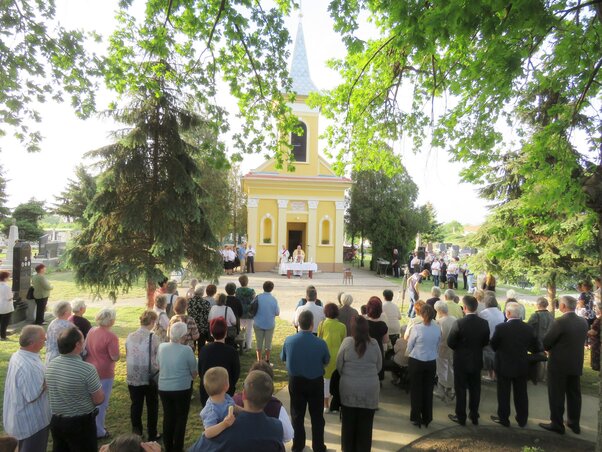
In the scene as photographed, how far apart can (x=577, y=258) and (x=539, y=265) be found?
92 cm

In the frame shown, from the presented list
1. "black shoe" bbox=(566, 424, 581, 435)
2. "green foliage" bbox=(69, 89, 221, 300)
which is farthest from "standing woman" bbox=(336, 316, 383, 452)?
"green foliage" bbox=(69, 89, 221, 300)

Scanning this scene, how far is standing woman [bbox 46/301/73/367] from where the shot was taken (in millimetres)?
5098

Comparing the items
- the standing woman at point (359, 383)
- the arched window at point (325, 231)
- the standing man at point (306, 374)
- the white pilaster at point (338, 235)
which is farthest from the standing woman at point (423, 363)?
the arched window at point (325, 231)

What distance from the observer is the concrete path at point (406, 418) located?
520cm

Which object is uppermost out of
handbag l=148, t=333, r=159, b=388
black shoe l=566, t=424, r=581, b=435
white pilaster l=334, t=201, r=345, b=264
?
white pilaster l=334, t=201, r=345, b=264

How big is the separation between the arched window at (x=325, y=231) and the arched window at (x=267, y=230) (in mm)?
3423

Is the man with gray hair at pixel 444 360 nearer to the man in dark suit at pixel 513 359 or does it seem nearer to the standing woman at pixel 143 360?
the man in dark suit at pixel 513 359

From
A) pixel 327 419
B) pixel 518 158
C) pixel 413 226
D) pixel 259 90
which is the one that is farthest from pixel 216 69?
pixel 413 226

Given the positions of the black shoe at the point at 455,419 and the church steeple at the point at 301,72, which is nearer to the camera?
the black shoe at the point at 455,419

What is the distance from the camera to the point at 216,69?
651 cm

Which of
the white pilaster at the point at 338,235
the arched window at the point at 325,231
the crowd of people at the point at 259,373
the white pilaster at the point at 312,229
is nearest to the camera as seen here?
the crowd of people at the point at 259,373

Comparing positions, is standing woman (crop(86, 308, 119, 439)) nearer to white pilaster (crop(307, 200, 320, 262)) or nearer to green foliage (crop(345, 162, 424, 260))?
white pilaster (crop(307, 200, 320, 262))

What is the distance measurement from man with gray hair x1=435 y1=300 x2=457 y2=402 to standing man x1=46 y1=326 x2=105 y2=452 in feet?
16.4

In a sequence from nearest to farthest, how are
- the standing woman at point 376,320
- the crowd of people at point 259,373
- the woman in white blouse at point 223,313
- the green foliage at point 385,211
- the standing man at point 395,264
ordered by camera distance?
the crowd of people at point 259,373 < the standing woman at point 376,320 < the woman in white blouse at point 223,313 < the standing man at point 395,264 < the green foliage at point 385,211
